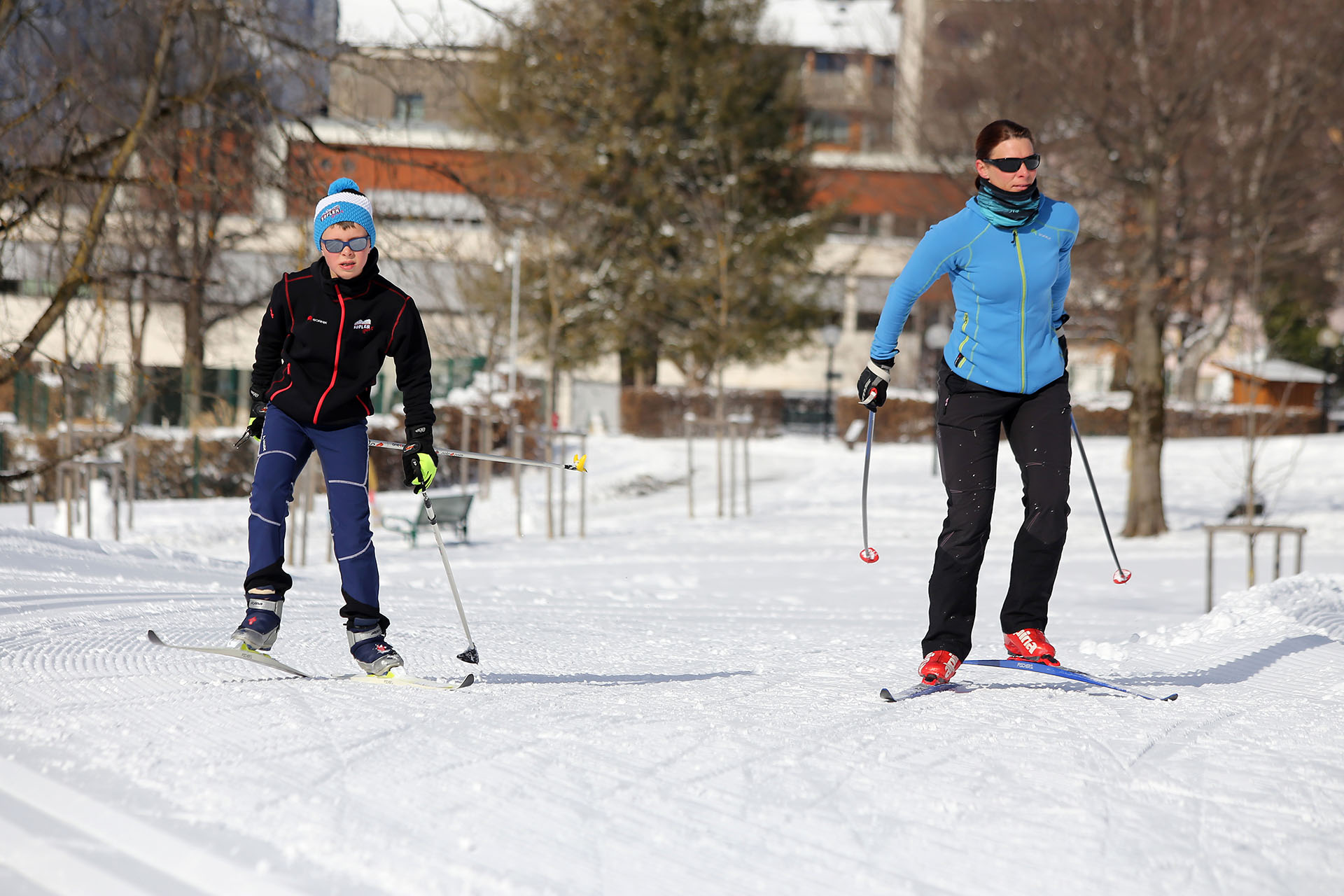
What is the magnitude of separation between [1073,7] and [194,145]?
10.7m

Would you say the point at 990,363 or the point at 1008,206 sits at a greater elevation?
the point at 1008,206

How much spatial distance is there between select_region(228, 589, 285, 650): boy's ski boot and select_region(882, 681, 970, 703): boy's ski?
2010 millimetres

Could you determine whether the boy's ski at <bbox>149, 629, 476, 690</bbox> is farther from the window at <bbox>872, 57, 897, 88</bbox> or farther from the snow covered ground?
the window at <bbox>872, 57, 897, 88</bbox>

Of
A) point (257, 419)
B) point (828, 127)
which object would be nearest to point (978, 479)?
point (257, 419)

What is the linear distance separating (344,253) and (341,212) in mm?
138

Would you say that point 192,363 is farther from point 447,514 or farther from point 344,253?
point 344,253

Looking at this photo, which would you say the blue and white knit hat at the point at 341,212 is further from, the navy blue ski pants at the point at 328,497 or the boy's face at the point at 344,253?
the navy blue ski pants at the point at 328,497

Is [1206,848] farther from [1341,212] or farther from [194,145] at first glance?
[1341,212]

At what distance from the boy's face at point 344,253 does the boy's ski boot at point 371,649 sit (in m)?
1.15

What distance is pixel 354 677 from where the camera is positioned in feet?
13.8

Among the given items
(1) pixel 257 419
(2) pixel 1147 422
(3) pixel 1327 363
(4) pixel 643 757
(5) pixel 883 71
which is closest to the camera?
(4) pixel 643 757

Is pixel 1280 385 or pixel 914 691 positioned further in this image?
pixel 1280 385

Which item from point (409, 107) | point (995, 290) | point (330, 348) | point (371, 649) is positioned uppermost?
point (409, 107)

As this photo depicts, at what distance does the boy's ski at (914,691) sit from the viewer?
13.1 ft
